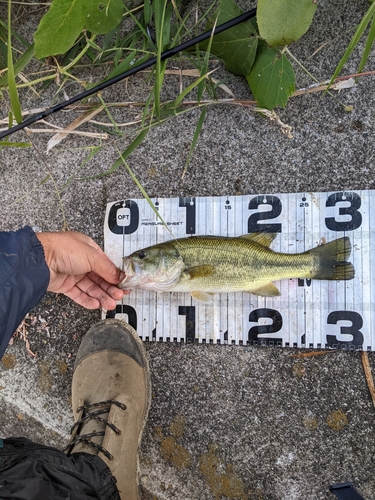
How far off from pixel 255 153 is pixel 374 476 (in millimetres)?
2402

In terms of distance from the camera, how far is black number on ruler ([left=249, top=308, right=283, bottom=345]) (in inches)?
114

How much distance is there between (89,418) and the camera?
2922 mm

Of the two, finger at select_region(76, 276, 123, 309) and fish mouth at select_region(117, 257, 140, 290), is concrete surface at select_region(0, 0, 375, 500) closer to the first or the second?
finger at select_region(76, 276, 123, 309)

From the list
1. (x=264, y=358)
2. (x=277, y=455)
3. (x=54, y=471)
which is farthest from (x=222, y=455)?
(x=54, y=471)

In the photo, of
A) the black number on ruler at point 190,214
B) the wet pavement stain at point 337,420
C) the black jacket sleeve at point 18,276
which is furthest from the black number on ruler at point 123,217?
the wet pavement stain at point 337,420

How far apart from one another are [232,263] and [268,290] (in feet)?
1.10

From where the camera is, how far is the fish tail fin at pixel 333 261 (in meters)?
2.73

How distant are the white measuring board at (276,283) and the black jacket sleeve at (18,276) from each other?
0.86 meters

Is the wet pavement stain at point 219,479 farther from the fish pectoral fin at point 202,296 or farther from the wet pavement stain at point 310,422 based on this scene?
the fish pectoral fin at point 202,296

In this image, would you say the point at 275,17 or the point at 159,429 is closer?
the point at 275,17

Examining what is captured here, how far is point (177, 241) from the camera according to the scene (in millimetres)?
2760

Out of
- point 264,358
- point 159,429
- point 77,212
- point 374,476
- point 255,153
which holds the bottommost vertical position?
point 374,476

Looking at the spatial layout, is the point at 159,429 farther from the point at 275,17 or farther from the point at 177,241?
the point at 275,17

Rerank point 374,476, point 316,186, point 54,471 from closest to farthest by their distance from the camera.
Result: 1. point 54,471
2. point 374,476
3. point 316,186
